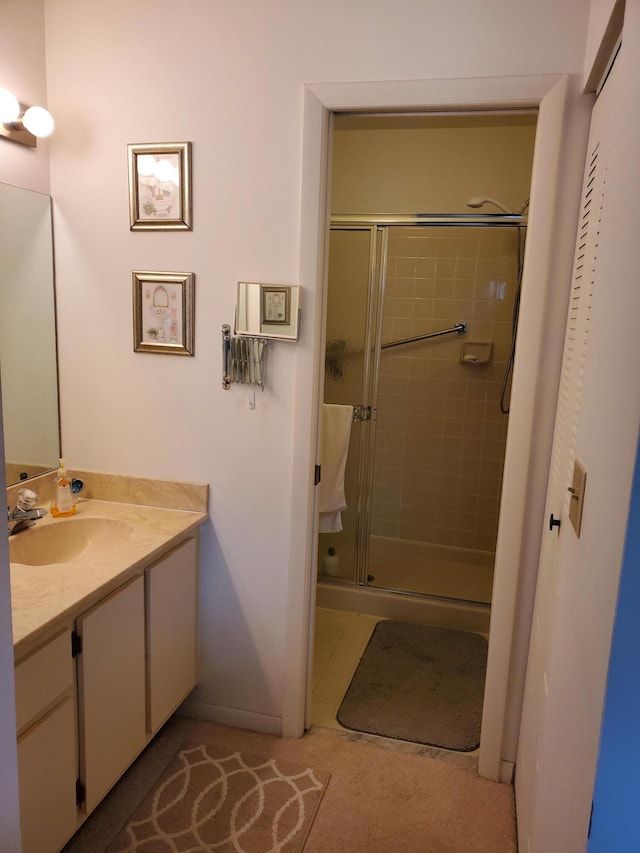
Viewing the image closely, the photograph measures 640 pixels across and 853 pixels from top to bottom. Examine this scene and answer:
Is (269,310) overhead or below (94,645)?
overhead

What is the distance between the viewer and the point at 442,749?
2.20 m

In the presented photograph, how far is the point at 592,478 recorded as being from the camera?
3.27ft

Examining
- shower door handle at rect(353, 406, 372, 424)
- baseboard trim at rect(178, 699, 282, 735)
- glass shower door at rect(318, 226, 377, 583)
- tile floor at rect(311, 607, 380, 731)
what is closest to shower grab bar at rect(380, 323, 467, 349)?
glass shower door at rect(318, 226, 377, 583)

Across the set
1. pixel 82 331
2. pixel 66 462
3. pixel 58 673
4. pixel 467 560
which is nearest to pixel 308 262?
pixel 82 331

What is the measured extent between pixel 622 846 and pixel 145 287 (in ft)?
6.48

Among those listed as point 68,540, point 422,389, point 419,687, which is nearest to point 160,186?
point 68,540

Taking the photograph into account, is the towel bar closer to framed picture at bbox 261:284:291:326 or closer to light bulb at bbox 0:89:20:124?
framed picture at bbox 261:284:291:326

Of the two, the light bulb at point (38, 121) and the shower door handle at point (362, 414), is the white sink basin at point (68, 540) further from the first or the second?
the shower door handle at point (362, 414)

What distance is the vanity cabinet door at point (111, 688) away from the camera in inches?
64.1

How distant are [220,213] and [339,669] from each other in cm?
196

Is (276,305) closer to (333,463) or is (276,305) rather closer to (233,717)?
(333,463)

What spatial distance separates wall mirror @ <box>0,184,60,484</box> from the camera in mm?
2025

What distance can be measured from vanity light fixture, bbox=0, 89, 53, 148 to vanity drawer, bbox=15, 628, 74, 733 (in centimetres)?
156

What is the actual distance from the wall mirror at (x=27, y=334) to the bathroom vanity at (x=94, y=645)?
0.29m
